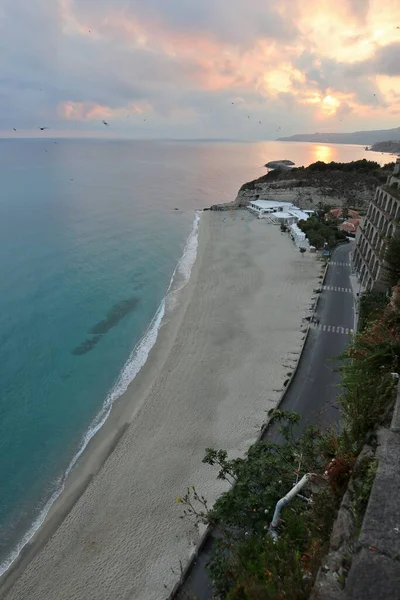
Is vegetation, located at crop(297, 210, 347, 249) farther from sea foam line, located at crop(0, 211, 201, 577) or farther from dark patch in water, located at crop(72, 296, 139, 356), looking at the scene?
dark patch in water, located at crop(72, 296, 139, 356)

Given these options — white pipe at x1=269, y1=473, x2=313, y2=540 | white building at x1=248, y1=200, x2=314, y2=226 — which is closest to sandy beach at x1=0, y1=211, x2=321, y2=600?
white pipe at x1=269, y1=473, x2=313, y2=540

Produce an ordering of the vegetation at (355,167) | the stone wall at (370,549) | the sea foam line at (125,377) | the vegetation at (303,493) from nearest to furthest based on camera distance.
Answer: the stone wall at (370,549), the vegetation at (303,493), the sea foam line at (125,377), the vegetation at (355,167)

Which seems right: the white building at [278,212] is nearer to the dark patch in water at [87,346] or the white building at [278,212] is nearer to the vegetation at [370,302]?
the vegetation at [370,302]

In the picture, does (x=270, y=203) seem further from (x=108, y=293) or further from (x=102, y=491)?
(x=102, y=491)

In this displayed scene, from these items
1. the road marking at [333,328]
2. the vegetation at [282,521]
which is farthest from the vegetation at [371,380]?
the road marking at [333,328]

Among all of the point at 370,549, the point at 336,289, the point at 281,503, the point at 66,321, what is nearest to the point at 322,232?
the point at 336,289

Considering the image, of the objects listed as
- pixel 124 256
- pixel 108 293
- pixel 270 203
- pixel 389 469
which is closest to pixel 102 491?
pixel 389 469
